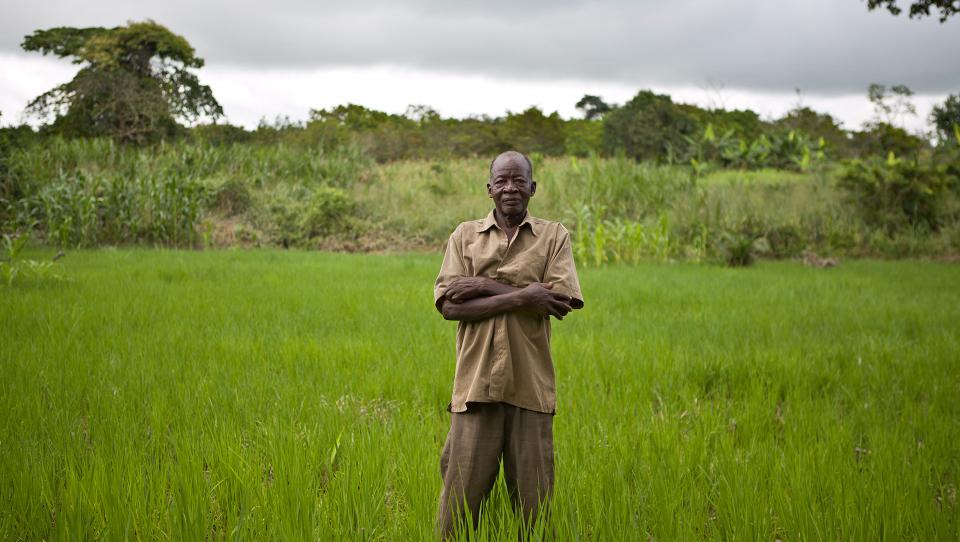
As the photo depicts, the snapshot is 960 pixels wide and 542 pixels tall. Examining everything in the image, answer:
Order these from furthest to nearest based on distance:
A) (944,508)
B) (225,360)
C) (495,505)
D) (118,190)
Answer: (118,190), (225,360), (944,508), (495,505)

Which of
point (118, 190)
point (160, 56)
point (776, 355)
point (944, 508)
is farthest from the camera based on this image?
point (160, 56)

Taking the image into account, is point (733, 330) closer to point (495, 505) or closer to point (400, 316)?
point (400, 316)

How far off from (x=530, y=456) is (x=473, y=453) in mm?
167

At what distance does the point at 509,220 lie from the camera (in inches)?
85.7

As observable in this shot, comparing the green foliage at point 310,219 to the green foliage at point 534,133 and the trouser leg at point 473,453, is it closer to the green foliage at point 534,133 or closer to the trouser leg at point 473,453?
the trouser leg at point 473,453

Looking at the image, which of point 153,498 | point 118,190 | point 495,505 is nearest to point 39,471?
point 153,498

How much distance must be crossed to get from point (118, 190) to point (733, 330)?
43.0 feet

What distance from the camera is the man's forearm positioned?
6.53 ft

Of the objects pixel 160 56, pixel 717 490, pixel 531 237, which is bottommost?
pixel 717 490

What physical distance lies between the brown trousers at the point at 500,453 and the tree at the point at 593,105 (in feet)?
131

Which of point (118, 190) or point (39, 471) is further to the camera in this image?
point (118, 190)

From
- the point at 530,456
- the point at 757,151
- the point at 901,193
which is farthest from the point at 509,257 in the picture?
the point at 757,151

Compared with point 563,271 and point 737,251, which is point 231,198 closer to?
point 737,251

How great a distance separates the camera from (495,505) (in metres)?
2.45
